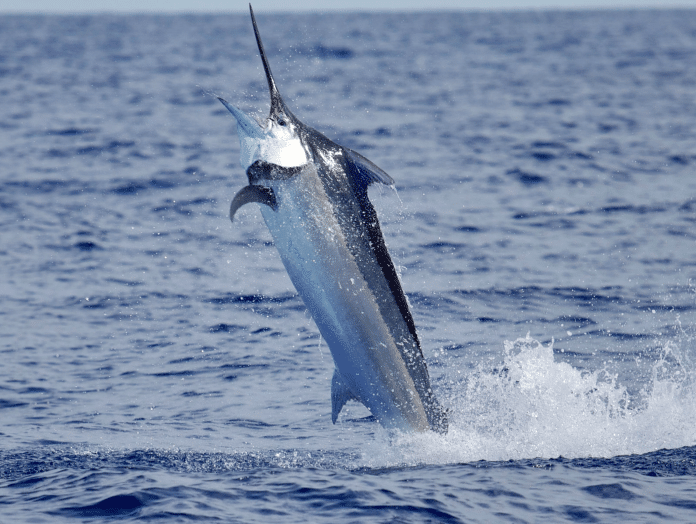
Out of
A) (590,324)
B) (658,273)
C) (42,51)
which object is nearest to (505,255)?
(658,273)

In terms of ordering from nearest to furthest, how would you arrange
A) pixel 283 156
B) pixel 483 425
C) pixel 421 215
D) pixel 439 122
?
pixel 283 156 → pixel 483 425 → pixel 421 215 → pixel 439 122

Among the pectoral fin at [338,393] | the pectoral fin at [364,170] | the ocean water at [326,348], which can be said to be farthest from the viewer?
the pectoral fin at [338,393]

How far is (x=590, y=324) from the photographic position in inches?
520

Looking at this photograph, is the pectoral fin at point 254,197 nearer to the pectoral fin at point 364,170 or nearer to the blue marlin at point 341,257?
the blue marlin at point 341,257

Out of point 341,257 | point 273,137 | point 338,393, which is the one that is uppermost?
point 273,137

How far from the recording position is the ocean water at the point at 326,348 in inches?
299

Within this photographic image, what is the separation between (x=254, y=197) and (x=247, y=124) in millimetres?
579

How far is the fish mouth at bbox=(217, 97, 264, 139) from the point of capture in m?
7.35

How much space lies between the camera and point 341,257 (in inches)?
305

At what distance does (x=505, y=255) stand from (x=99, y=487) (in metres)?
10.5

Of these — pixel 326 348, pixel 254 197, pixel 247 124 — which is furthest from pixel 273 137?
pixel 326 348

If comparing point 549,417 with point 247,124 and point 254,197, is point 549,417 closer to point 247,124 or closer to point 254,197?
point 254,197

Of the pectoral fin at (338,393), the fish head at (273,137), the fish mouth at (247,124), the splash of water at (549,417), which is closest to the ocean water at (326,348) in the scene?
the splash of water at (549,417)

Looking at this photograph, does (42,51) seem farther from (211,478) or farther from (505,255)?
(211,478)
